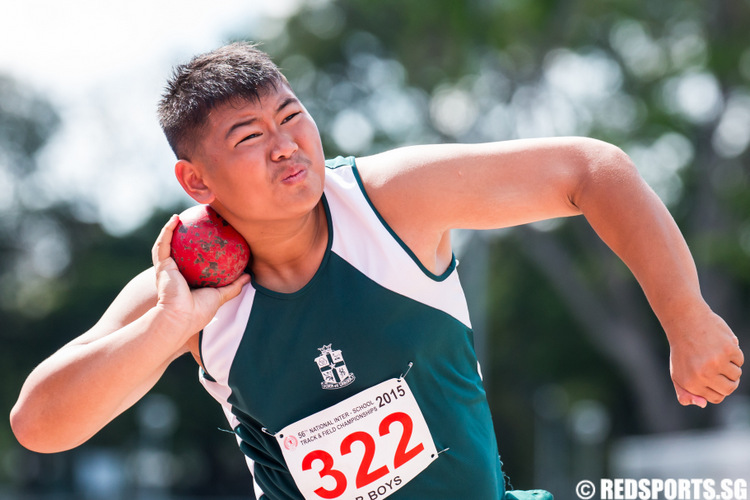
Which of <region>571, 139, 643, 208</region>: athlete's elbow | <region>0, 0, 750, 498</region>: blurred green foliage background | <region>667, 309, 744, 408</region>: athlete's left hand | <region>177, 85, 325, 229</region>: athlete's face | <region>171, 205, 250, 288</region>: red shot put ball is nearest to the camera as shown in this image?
<region>667, 309, 744, 408</region>: athlete's left hand

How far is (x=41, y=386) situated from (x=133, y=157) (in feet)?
101

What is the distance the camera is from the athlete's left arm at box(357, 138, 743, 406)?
2.27 m

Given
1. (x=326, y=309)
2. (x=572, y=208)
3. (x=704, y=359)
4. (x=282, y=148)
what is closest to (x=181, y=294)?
(x=326, y=309)

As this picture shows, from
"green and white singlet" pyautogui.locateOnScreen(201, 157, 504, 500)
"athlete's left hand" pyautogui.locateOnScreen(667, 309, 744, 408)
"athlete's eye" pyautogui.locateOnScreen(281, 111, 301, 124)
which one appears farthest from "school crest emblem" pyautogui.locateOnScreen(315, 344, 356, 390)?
"athlete's left hand" pyautogui.locateOnScreen(667, 309, 744, 408)

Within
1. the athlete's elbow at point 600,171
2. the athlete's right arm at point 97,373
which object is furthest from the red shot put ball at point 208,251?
the athlete's elbow at point 600,171

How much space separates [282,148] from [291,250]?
16.2 inches

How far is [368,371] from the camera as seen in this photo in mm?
2705

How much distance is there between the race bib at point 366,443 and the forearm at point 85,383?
520 millimetres

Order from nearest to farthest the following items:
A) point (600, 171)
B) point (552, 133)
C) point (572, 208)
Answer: point (600, 171) → point (572, 208) → point (552, 133)

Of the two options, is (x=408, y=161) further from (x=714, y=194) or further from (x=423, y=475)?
(x=714, y=194)

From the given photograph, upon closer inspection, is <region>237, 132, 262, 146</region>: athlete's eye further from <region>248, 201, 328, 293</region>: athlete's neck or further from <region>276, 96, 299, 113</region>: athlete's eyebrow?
<region>248, 201, 328, 293</region>: athlete's neck

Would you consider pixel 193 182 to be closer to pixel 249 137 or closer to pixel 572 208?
pixel 249 137

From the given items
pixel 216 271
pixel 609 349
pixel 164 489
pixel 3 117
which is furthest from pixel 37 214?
pixel 216 271

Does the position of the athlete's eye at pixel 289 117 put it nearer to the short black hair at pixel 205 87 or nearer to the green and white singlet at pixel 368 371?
the short black hair at pixel 205 87
